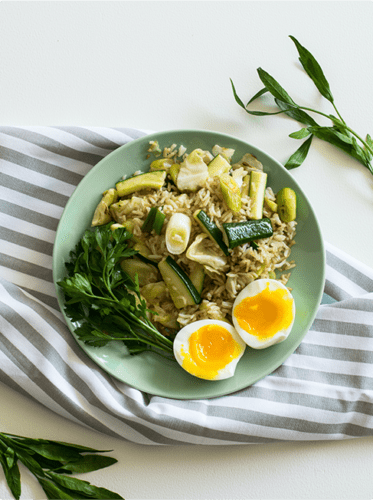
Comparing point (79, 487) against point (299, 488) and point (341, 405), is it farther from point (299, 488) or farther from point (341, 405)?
point (341, 405)

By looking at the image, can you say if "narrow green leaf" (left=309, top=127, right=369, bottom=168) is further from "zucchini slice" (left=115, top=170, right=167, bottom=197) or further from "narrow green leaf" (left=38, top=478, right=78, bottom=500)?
"narrow green leaf" (left=38, top=478, right=78, bottom=500)

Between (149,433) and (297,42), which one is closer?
(149,433)

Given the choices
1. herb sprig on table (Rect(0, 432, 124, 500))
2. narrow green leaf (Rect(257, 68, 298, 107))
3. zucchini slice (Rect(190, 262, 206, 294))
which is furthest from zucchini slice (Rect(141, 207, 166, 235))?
herb sprig on table (Rect(0, 432, 124, 500))

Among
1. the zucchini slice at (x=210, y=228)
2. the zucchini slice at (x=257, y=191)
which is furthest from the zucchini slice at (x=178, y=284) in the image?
the zucchini slice at (x=257, y=191)

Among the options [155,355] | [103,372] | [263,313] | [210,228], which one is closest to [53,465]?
[103,372]

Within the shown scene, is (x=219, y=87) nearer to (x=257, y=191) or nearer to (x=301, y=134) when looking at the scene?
(x=301, y=134)

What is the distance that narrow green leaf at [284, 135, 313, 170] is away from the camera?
2555 millimetres

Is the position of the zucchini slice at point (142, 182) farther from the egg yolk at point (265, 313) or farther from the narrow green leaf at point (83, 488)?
the narrow green leaf at point (83, 488)

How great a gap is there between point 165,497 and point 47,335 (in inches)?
43.0

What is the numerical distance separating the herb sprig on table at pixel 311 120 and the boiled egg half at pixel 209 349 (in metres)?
1.06

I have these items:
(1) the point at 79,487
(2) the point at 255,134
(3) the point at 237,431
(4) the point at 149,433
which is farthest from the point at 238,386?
(2) the point at 255,134

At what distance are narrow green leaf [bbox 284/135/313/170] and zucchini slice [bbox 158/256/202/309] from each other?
0.94 metres

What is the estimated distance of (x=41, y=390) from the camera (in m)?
2.22

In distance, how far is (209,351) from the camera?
2240 millimetres
